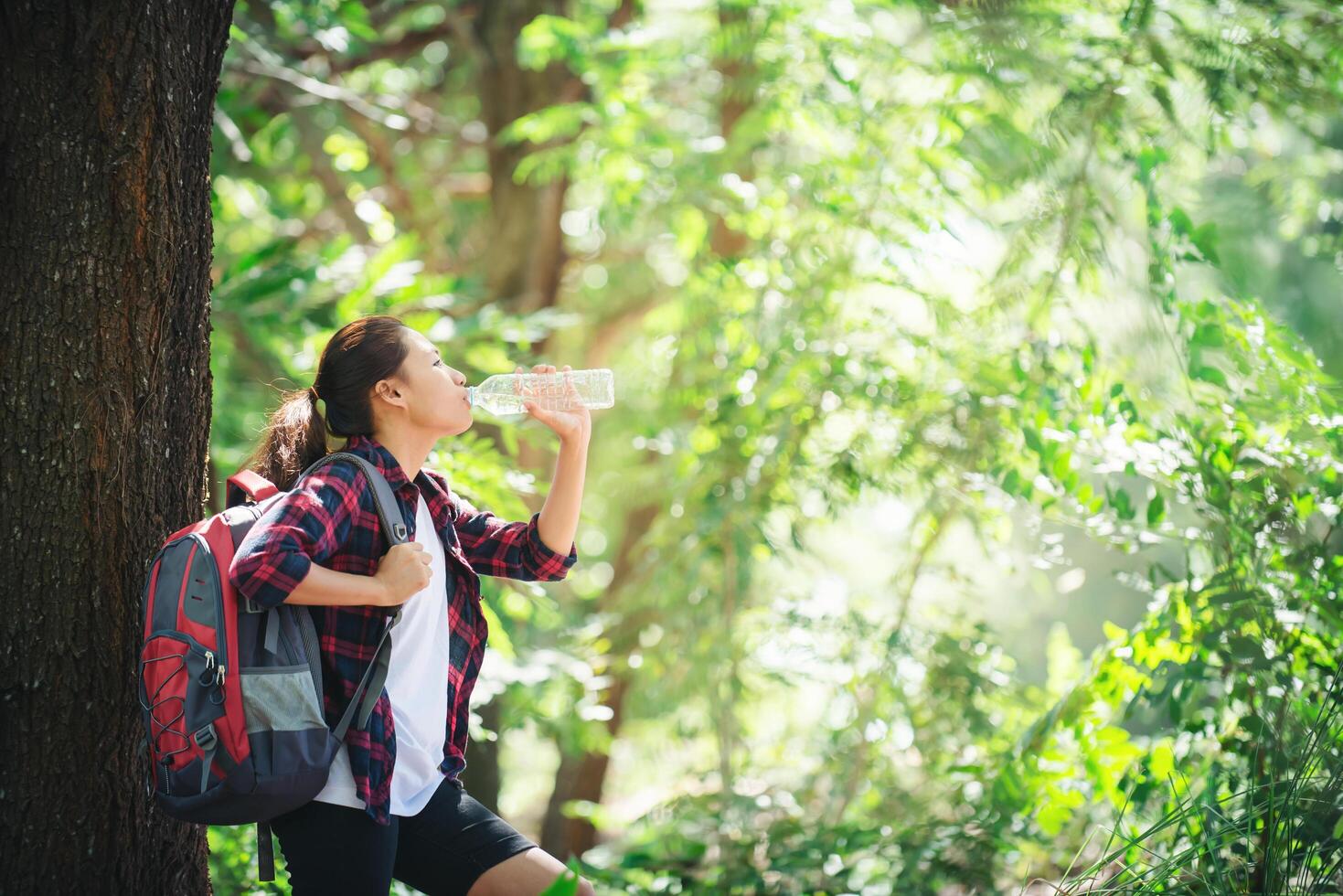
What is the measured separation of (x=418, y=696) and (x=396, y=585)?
0.25m

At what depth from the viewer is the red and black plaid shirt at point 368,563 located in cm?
162

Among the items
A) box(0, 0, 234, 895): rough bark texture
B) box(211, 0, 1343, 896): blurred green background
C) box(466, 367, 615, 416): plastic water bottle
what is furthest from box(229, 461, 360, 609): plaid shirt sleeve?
box(211, 0, 1343, 896): blurred green background

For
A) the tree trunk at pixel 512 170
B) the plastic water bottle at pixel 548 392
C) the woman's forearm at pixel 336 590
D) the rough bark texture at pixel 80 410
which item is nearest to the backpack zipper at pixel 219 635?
the woman's forearm at pixel 336 590

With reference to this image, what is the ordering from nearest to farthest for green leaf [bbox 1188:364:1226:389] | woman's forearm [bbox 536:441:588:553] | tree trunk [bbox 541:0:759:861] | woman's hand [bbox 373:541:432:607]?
woman's hand [bbox 373:541:432:607] → woman's forearm [bbox 536:441:588:553] → green leaf [bbox 1188:364:1226:389] → tree trunk [bbox 541:0:759:861]

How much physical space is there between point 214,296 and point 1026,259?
2954mm

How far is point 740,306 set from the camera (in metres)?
4.35

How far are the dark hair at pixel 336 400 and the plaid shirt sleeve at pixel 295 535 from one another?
0.18 meters

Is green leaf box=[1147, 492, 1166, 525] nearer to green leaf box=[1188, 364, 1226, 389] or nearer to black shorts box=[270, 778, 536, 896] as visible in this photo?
green leaf box=[1188, 364, 1226, 389]

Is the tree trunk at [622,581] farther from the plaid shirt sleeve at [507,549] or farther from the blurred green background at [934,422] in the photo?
the plaid shirt sleeve at [507,549]

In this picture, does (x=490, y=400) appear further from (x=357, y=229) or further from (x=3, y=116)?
(x=357, y=229)

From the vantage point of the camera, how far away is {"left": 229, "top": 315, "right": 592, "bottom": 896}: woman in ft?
5.57

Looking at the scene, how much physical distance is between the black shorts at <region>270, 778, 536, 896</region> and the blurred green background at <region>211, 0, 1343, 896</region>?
113cm

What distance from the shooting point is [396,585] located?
1713 mm

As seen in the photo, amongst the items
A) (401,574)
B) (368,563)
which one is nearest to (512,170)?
(368,563)
